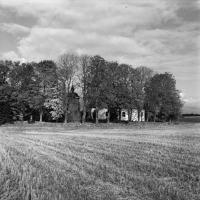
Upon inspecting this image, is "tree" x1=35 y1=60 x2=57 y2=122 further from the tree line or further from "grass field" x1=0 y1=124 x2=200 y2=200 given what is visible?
"grass field" x1=0 y1=124 x2=200 y2=200

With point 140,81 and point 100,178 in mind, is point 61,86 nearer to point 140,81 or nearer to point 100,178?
point 140,81

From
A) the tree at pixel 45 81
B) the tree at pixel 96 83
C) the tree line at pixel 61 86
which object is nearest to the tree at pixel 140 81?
the tree line at pixel 61 86

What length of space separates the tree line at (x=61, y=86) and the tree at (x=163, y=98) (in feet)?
15.7

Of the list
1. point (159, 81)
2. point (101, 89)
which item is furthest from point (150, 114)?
point (101, 89)

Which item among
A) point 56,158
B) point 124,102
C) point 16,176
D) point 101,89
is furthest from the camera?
point 124,102

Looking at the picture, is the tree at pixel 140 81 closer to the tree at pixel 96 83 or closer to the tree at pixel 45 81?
the tree at pixel 96 83

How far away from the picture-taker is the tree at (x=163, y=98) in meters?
62.2

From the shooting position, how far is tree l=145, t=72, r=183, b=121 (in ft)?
204

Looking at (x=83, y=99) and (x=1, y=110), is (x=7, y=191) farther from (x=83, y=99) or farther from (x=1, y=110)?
(x=83, y=99)

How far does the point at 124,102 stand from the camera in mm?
56125

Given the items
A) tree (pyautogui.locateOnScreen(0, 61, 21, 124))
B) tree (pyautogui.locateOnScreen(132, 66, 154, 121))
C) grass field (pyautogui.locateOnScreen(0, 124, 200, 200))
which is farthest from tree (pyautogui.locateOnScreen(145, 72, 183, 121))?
grass field (pyautogui.locateOnScreen(0, 124, 200, 200))

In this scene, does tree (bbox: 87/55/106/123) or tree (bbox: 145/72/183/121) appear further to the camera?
tree (bbox: 145/72/183/121)

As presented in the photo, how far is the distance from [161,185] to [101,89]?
46.3 m

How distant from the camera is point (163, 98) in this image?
6234 centimetres
